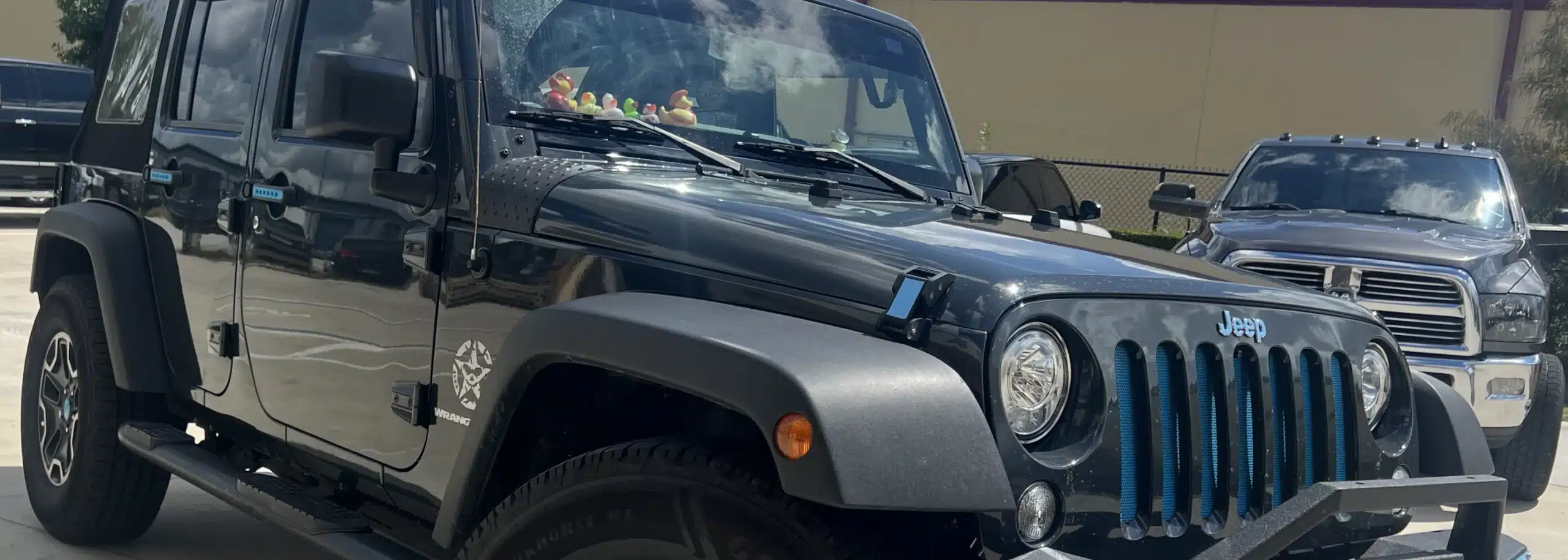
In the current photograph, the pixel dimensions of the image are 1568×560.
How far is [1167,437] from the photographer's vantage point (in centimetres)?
251

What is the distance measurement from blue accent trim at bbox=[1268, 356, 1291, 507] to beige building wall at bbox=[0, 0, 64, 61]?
2786 centimetres

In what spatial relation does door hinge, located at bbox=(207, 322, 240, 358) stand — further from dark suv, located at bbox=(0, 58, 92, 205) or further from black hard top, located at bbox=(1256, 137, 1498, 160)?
dark suv, located at bbox=(0, 58, 92, 205)

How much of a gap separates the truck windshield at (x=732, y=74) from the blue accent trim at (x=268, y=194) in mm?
811

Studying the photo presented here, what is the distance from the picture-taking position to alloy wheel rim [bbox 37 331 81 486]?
456 cm

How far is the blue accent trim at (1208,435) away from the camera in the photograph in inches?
99.7

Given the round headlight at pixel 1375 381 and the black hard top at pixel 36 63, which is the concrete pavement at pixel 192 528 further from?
the black hard top at pixel 36 63

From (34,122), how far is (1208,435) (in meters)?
15.3

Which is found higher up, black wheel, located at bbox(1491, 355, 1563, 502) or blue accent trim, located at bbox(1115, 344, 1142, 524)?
blue accent trim, located at bbox(1115, 344, 1142, 524)

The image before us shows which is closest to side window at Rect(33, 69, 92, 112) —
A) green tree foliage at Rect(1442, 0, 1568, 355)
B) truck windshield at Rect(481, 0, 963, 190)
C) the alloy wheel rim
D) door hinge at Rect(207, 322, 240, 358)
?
the alloy wheel rim

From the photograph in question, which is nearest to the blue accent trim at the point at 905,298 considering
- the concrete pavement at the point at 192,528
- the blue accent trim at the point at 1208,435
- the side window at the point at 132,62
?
the blue accent trim at the point at 1208,435

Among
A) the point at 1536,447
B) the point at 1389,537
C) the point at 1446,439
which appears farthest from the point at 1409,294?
the point at 1389,537

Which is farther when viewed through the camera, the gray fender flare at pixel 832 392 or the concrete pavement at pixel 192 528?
the concrete pavement at pixel 192 528

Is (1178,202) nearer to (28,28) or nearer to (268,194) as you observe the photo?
(268,194)

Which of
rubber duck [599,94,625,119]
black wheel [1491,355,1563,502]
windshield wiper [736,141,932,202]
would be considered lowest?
black wheel [1491,355,1563,502]
